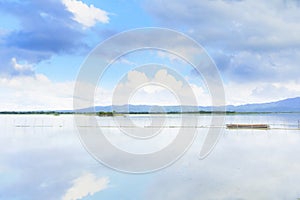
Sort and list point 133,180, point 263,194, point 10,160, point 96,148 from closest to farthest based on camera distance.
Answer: point 263,194 → point 133,180 → point 10,160 → point 96,148

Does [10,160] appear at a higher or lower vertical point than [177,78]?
lower

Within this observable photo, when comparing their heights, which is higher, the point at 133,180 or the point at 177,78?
the point at 177,78

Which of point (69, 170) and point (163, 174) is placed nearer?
point (163, 174)

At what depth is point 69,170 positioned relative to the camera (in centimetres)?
1104

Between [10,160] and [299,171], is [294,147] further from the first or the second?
[10,160]

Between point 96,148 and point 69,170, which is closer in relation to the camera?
point 69,170

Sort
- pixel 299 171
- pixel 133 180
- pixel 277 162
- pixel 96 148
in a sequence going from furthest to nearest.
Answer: pixel 96 148
pixel 277 162
pixel 299 171
pixel 133 180

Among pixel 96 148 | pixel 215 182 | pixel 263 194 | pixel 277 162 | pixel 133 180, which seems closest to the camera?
pixel 263 194

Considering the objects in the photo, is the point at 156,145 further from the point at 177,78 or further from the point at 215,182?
the point at 215,182

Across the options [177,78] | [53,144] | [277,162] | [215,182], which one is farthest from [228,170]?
[53,144]

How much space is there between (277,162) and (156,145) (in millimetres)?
6333

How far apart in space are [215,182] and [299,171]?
11.0 feet

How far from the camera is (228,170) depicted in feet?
34.8

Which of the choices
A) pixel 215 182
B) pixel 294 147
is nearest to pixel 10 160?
pixel 215 182
